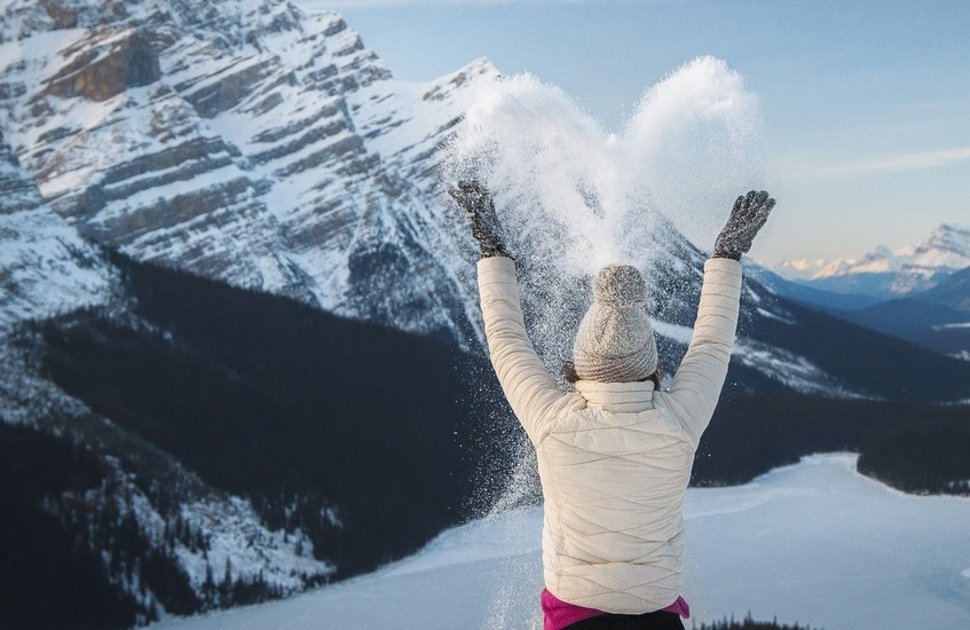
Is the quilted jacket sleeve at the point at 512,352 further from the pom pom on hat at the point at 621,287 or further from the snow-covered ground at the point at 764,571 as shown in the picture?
the snow-covered ground at the point at 764,571

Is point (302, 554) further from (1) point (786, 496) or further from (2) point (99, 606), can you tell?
(1) point (786, 496)

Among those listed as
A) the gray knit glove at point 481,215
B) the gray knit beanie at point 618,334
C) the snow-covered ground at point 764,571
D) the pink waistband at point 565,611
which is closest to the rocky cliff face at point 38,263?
the snow-covered ground at point 764,571

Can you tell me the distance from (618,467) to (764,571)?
68410 mm

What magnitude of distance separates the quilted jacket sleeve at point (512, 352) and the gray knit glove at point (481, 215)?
0.37 feet

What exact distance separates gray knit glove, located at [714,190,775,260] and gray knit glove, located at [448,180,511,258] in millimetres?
973

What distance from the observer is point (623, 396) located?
4180mm

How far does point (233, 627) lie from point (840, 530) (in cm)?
4670

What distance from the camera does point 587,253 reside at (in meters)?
23.3

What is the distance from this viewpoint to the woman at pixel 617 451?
4.18 meters

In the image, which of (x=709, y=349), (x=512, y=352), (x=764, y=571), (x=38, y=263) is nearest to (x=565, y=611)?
(x=512, y=352)

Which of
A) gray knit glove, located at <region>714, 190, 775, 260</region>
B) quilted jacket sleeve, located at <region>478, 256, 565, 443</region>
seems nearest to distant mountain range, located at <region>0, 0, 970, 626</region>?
gray knit glove, located at <region>714, 190, 775, 260</region>

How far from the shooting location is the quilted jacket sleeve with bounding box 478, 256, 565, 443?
4.31m

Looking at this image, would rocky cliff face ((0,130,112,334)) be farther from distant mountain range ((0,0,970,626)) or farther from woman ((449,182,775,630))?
woman ((449,182,775,630))

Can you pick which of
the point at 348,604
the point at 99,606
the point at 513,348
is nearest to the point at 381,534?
the point at 348,604
